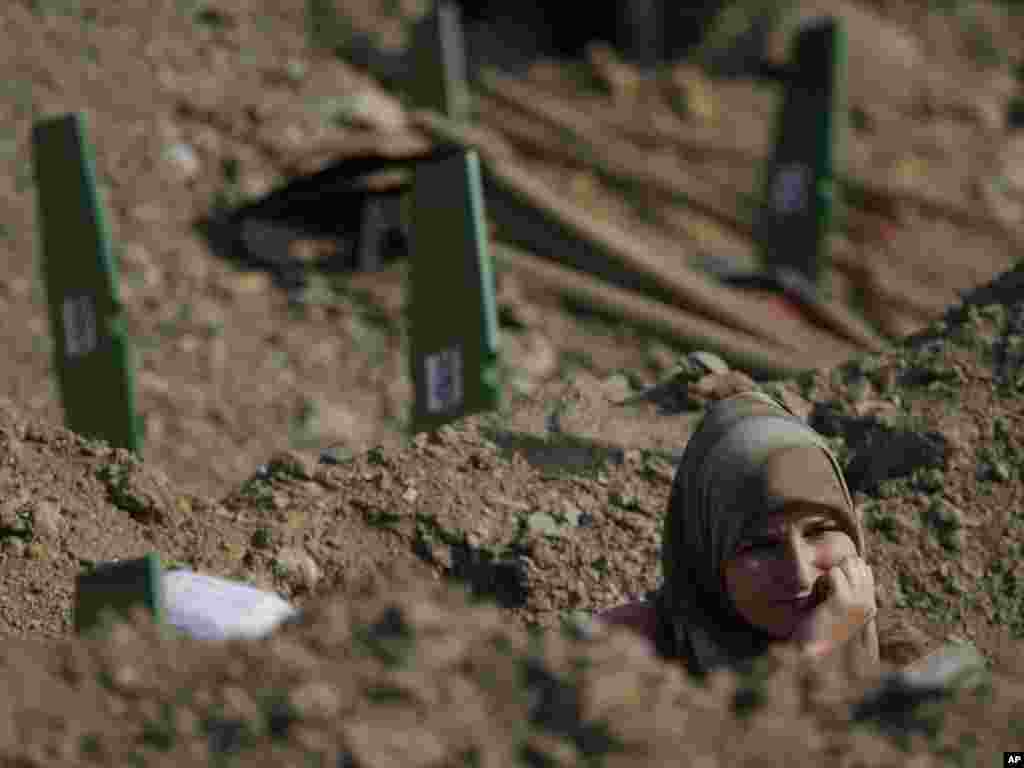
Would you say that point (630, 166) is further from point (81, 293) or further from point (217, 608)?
point (217, 608)

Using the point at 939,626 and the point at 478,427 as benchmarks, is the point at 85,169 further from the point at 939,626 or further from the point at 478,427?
the point at 939,626

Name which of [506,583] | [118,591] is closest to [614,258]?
[506,583]

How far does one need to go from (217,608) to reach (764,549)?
1005 millimetres

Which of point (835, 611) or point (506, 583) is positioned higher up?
point (835, 611)

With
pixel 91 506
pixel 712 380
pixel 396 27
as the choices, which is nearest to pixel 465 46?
pixel 396 27

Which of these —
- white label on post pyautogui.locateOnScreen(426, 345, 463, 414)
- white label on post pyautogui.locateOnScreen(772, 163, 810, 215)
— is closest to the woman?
white label on post pyautogui.locateOnScreen(426, 345, 463, 414)

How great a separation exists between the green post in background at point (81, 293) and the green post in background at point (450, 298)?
0.91m

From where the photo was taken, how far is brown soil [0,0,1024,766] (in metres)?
2.72

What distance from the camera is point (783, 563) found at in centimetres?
340

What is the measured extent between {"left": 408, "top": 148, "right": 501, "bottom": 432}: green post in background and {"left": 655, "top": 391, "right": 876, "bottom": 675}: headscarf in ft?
6.17

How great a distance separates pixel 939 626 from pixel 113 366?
2.76 meters

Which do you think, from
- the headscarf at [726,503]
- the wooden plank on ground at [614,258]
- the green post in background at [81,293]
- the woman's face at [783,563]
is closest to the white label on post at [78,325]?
the green post in background at [81,293]

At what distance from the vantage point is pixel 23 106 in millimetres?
8945

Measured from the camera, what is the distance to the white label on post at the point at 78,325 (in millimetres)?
5883
